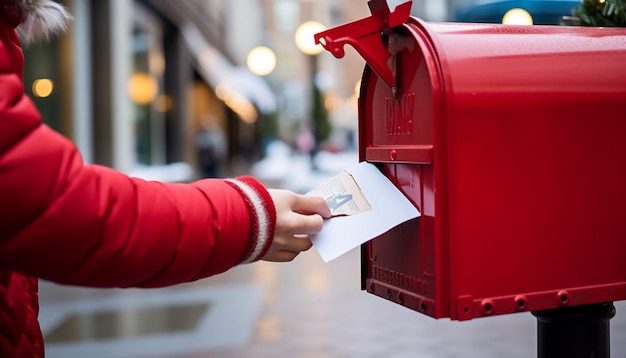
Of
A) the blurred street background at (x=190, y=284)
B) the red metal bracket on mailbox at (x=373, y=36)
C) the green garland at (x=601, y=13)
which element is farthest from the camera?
the blurred street background at (x=190, y=284)

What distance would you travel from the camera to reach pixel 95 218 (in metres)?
1.18

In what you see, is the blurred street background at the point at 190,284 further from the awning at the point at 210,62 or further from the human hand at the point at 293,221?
the human hand at the point at 293,221

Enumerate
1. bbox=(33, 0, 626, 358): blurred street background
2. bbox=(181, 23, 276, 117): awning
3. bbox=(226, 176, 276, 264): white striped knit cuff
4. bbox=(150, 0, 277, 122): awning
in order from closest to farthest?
bbox=(226, 176, 276, 264): white striped knit cuff
bbox=(33, 0, 626, 358): blurred street background
bbox=(150, 0, 277, 122): awning
bbox=(181, 23, 276, 117): awning

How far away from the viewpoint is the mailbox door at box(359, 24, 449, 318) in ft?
4.75

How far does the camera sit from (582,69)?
1553 mm

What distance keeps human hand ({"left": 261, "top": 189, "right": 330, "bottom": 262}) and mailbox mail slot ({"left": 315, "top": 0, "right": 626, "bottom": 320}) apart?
0.70 feet

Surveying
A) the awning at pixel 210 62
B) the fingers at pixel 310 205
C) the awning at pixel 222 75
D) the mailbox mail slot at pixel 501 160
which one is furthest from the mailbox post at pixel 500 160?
the awning at pixel 222 75

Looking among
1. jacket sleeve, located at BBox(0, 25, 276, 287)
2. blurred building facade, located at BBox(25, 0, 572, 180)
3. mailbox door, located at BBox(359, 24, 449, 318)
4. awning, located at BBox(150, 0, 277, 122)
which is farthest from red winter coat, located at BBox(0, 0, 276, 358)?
awning, located at BBox(150, 0, 277, 122)

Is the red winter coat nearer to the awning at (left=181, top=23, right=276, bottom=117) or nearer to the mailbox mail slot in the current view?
the mailbox mail slot

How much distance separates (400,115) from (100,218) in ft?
2.33

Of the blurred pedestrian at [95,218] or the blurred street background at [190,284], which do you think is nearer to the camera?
the blurred pedestrian at [95,218]

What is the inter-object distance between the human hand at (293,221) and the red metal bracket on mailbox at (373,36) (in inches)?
13.0

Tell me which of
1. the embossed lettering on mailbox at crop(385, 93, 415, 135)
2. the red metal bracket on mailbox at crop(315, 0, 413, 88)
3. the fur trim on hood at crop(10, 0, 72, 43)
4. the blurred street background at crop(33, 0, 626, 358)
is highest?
the fur trim on hood at crop(10, 0, 72, 43)

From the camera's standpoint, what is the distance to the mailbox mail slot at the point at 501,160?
1.45 meters
